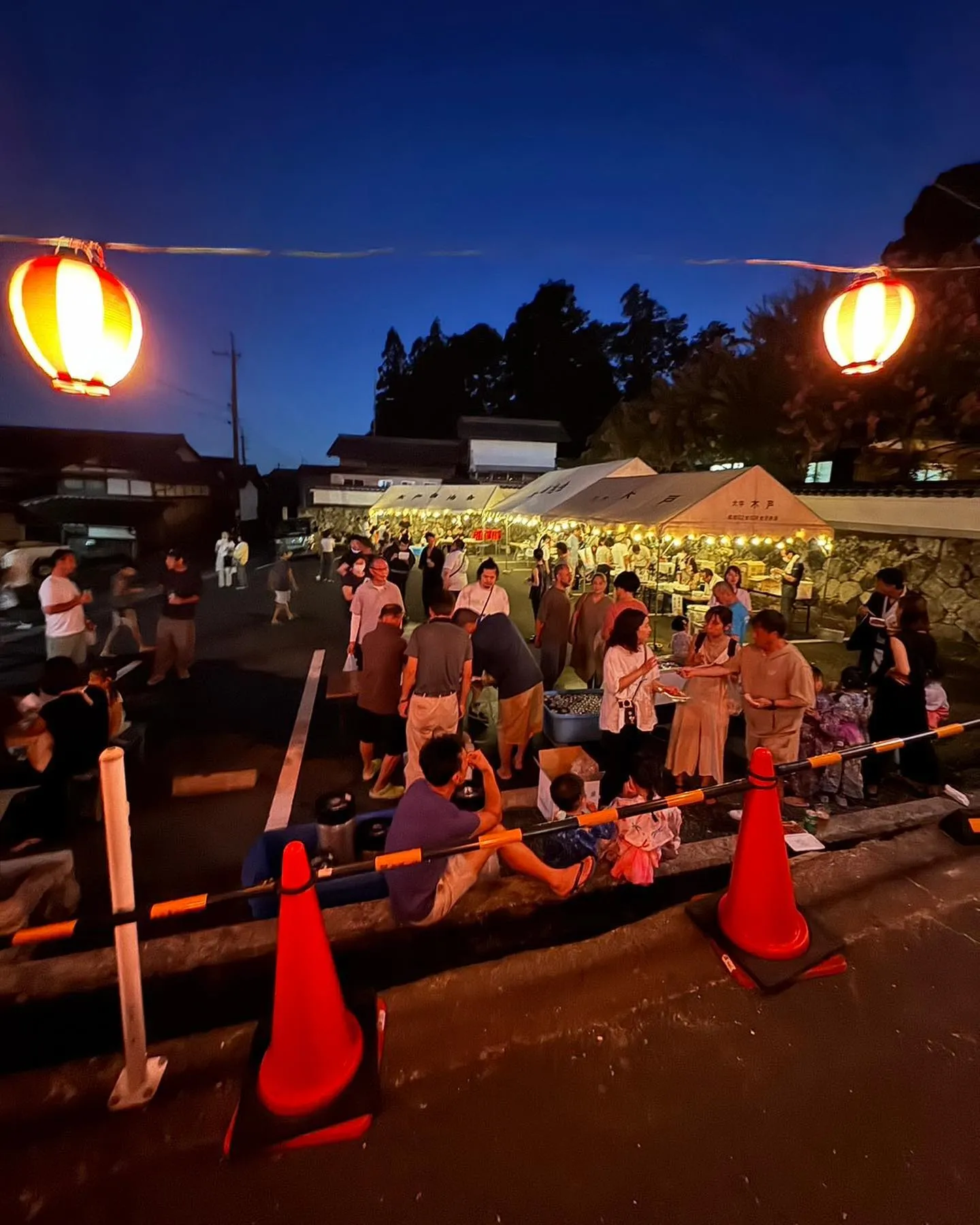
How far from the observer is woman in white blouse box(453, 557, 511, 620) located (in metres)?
5.53

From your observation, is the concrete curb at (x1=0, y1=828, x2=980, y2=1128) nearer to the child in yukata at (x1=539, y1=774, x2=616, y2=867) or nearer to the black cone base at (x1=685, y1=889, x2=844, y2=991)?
the black cone base at (x1=685, y1=889, x2=844, y2=991)

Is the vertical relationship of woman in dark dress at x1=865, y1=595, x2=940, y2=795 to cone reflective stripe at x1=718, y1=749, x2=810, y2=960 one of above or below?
above

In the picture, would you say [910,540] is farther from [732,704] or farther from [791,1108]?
[791,1108]

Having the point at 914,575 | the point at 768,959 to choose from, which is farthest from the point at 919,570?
the point at 768,959

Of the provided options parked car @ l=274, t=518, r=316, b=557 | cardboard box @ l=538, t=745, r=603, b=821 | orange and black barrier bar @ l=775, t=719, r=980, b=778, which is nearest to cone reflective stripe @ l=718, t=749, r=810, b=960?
orange and black barrier bar @ l=775, t=719, r=980, b=778

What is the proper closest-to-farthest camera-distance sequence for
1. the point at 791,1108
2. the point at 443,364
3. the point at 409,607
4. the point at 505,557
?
the point at 791,1108
the point at 409,607
the point at 505,557
the point at 443,364

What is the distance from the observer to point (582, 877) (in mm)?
3438

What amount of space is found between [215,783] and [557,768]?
328 centimetres

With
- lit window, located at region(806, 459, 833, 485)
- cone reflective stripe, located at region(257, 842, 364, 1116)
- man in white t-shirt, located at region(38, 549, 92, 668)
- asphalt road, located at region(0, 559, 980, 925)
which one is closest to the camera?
cone reflective stripe, located at region(257, 842, 364, 1116)

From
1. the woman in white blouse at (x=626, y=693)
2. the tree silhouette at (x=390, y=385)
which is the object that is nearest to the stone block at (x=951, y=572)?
the woman in white blouse at (x=626, y=693)

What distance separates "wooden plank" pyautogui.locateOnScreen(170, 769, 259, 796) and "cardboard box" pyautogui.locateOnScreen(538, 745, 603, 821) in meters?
2.82

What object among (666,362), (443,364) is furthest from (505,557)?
(443,364)

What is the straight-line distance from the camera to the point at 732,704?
5.32m

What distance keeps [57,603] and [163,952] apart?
5113 mm
